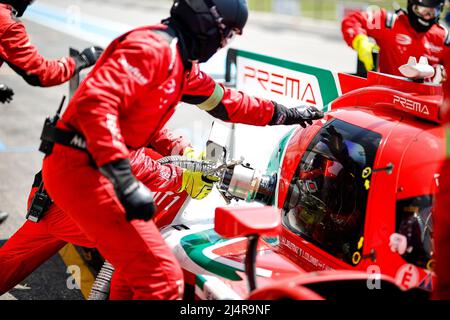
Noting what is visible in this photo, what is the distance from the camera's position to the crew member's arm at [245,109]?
3.64 meters

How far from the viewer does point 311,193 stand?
344 cm

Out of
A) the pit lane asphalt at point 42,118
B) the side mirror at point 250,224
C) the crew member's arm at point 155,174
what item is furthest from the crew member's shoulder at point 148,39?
the pit lane asphalt at point 42,118

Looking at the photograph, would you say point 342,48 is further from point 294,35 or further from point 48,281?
point 48,281

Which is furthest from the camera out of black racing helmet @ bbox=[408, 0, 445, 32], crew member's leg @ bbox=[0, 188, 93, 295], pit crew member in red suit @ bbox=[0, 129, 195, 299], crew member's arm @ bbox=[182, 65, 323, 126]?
black racing helmet @ bbox=[408, 0, 445, 32]

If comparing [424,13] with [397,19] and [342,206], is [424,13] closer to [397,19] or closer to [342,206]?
[397,19]

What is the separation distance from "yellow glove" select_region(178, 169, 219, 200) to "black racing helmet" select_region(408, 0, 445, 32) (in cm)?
349

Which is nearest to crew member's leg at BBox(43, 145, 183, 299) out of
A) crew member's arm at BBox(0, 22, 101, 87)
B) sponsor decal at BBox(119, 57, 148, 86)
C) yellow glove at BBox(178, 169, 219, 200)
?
sponsor decal at BBox(119, 57, 148, 86)

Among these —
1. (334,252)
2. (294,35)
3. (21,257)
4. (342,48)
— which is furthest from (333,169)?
(294,35)

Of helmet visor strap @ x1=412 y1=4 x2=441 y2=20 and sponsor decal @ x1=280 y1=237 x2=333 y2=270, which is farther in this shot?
helmet visor strap @ x1=412 y1=4 x2=441 y2=20

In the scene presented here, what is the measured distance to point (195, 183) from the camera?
146 inches

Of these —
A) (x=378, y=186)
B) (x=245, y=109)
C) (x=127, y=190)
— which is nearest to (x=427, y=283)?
(x=378, y=186)

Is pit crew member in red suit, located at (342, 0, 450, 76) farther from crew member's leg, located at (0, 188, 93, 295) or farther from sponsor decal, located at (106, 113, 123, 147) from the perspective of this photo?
sponsor decal, located at (106, 113, 123, 147)

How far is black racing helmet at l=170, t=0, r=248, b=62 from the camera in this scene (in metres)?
2.98

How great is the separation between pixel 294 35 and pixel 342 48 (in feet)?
11.8
